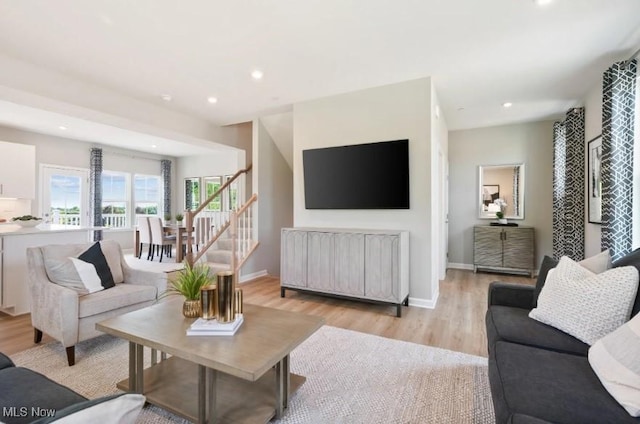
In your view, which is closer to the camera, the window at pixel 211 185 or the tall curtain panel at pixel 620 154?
the tall curtain panel at pixel 620 154

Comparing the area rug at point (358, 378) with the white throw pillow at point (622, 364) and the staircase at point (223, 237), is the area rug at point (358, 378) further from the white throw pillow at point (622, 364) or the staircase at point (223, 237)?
the staircase at point (223, 237)

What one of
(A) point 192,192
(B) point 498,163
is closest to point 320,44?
(B) point 498,163

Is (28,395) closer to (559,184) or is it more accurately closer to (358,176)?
(358,176)

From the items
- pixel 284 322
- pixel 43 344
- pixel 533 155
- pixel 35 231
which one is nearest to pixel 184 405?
pixel 284 322

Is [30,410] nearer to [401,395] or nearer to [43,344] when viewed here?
[401,395]

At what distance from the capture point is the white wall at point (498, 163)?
5.32m

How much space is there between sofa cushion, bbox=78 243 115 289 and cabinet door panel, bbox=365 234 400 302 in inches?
98.7

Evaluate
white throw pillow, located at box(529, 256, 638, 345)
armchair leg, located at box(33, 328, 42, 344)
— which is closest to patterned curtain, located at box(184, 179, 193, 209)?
armchair leg, located at box(33, 328, 42, 344)

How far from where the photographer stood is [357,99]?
3990 millimetres

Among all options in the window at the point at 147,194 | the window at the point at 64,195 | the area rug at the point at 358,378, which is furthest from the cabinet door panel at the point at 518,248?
the window at the point at 64,195

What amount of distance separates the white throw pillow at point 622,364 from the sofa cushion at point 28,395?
1.91 meters

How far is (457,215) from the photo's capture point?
5.95m

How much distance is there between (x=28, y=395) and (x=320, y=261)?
286 centimetres

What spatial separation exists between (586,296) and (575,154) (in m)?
3.68
